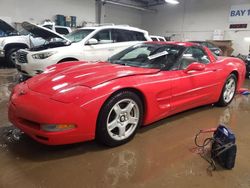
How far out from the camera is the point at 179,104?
10.2 feet

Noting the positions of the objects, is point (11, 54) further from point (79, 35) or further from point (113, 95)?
point (113, 95)

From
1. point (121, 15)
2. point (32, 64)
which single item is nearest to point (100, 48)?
point (32, 64)

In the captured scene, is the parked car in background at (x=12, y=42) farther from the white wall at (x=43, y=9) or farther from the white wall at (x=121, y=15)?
the white wall at (x=121, y=15)

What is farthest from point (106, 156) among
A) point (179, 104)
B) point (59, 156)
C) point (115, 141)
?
point (179, 104)

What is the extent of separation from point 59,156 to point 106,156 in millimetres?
450

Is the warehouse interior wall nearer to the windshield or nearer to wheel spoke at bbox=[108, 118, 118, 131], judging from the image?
the windshield

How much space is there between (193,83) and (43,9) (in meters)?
11.3

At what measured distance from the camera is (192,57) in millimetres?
3506

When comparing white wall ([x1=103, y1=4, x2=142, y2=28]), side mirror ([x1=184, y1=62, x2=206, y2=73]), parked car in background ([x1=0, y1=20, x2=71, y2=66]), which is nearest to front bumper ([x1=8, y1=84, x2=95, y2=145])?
side mirror ([x1=184, y1=62, x2=206, y2=73])

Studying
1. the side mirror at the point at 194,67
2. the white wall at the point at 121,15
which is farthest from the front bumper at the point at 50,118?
A: the white wall at the point at 121,15

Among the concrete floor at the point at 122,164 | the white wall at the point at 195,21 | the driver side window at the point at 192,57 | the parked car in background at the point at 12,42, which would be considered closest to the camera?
the concrete floor at the point at 122,164

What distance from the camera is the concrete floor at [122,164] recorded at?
6.35 ft

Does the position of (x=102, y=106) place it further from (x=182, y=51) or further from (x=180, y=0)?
(x=180, y=0)

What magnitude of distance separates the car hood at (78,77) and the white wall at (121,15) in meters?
14.2
